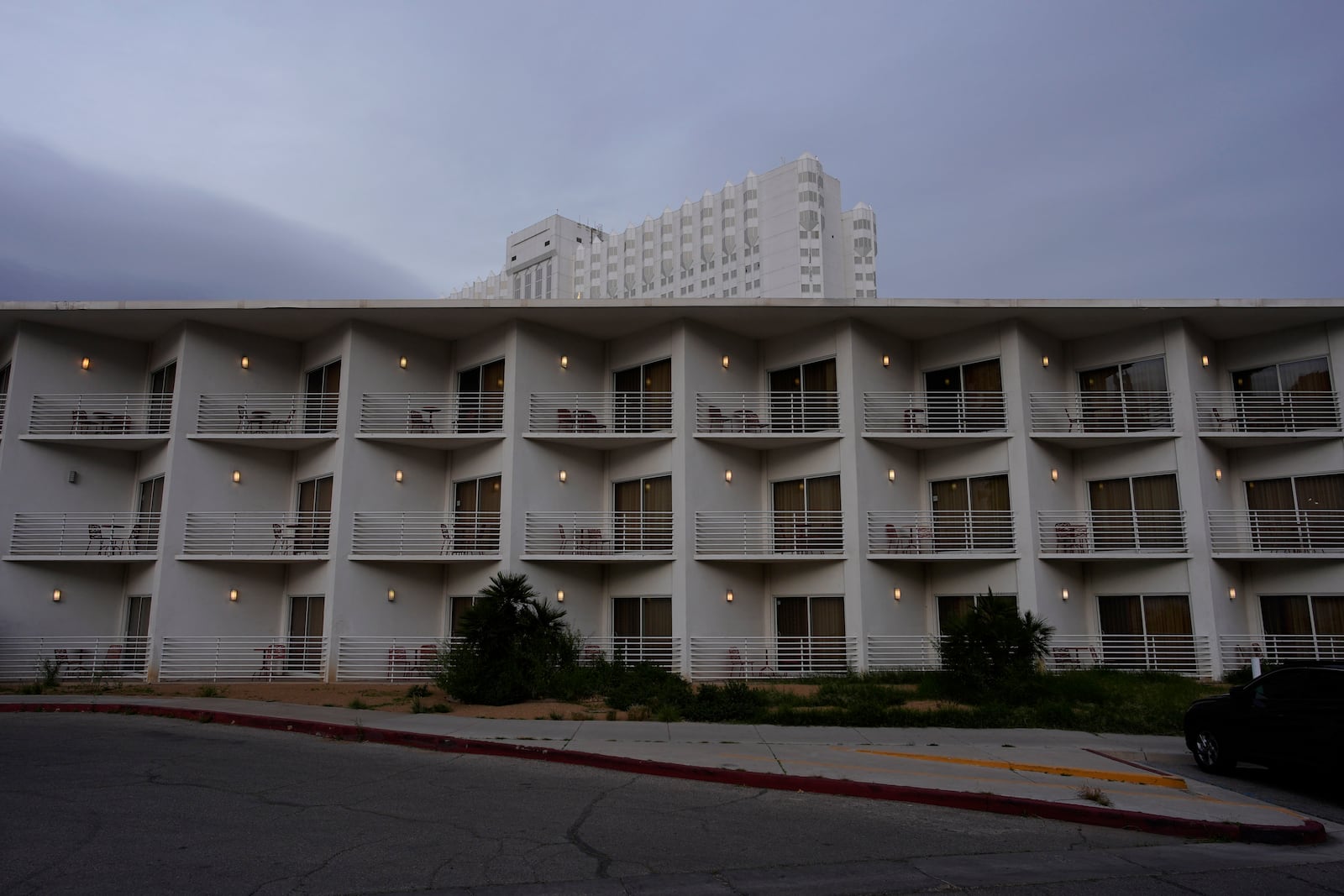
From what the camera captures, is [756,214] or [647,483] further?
[756,214]

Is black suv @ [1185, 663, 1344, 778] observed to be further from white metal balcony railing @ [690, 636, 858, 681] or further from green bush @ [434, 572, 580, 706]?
green bush @ [434, 572, 580, 706]

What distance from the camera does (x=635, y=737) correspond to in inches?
544

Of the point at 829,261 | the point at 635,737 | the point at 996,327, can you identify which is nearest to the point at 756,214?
the point at 829,261

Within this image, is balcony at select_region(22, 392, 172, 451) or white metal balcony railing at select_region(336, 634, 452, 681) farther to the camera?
balcony at select_region(22, 392, 172, 451)

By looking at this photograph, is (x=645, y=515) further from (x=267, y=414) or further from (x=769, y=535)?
(x=267, y=414)

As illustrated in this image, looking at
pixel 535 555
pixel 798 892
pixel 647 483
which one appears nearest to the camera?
pixel 798 892

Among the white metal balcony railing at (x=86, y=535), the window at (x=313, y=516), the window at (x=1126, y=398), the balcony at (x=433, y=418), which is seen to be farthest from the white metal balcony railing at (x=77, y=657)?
the window at (x=1126, y=398)

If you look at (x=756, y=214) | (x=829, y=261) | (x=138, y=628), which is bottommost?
(x=138, y=628)

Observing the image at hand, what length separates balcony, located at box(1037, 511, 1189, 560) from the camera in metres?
23.1

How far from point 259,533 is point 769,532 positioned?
1384 cm

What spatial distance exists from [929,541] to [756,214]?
98.0m

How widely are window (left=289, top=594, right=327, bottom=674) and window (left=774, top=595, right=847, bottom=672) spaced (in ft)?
38.9

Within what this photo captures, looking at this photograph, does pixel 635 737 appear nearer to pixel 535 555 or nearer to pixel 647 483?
pixel 535 555

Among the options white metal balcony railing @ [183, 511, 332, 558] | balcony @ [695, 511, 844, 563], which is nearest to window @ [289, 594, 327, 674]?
white metal balcony railing @ [183, 511, 332, 558]
